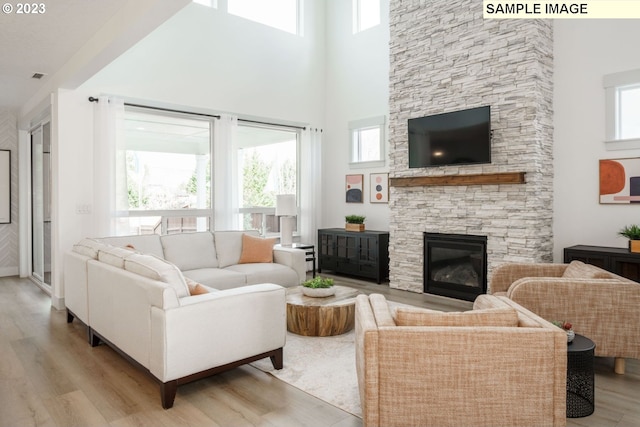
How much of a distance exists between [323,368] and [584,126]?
3.82 m

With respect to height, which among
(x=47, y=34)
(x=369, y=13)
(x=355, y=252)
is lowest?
(x=355, y=252)

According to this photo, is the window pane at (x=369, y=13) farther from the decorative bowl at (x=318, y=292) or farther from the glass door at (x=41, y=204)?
the glass door at (x=41, y=204)

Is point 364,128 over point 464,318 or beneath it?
over

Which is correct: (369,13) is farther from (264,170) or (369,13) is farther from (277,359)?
(277,359)

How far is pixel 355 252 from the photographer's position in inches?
262

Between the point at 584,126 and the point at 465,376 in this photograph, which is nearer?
the point at 465,376

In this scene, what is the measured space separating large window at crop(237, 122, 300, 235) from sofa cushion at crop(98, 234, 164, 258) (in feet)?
6.38

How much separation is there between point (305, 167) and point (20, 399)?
527 cm

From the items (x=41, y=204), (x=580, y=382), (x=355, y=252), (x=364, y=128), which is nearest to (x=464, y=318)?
(x=580, y=382)

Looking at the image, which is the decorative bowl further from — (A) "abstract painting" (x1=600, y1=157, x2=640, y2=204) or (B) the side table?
(A) "abstract painting" (x1=600, y1=157, x2=640, y2=204)

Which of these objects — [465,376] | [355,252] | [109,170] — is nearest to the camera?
[465,376]

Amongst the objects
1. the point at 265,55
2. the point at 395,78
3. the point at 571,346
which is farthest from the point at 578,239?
the point at 265,55

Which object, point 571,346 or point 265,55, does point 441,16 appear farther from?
point 571,346

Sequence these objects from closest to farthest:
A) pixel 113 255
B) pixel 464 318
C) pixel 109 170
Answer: pixel 464 318
pixel 113 255
pixel 109 170
